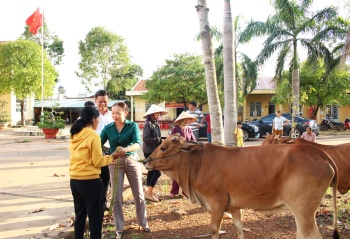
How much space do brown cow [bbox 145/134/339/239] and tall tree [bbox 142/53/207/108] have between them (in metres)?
22.4

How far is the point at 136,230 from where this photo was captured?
4816 millimetres

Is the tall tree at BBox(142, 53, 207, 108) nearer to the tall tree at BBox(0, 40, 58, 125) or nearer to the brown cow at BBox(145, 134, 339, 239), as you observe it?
the tall tree at BBox(0, 40, 58, 125)

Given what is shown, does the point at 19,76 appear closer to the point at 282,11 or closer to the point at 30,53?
the point at 30,53

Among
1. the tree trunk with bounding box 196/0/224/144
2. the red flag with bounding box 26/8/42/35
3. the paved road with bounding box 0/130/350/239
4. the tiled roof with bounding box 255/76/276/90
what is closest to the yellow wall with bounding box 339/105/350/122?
the tiled roof with bounding box 255/76/276/90

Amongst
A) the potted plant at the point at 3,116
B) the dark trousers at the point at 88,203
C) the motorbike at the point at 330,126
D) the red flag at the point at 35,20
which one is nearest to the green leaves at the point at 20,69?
the potted plant at the point at 3,116

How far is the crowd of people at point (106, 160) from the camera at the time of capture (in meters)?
3.82

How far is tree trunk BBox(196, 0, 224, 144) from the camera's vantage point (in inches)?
258

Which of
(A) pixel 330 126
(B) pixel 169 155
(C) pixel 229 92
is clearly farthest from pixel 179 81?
(B) pixel 169 155

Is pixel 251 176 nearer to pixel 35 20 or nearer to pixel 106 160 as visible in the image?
pixel 106 160

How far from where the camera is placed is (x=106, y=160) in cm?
385

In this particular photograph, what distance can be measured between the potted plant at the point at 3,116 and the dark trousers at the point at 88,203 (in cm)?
3141

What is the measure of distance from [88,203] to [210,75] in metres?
3.65

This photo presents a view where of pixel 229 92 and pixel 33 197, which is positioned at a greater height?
pixel 229 92

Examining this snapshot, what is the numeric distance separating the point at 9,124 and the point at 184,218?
3233 cm
